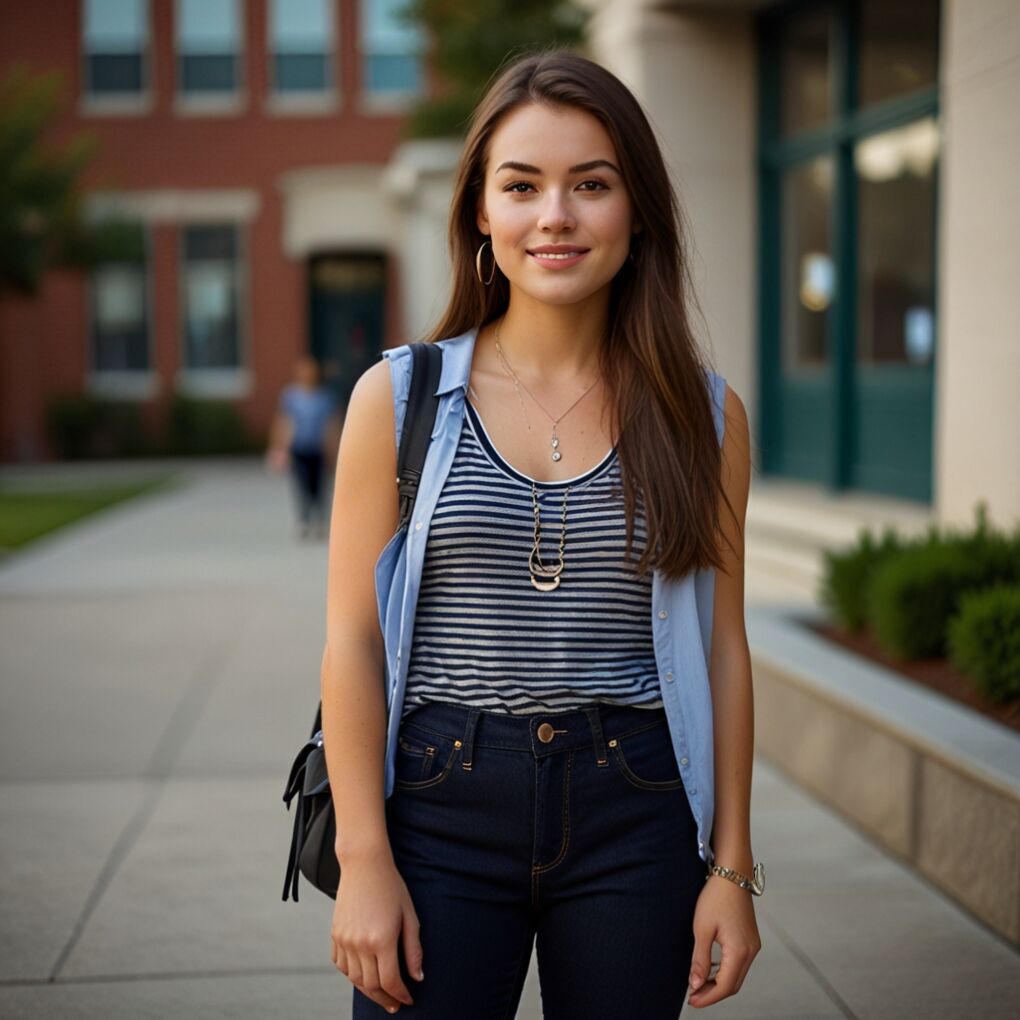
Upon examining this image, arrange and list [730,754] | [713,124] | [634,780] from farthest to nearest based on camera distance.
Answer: [713,124] < [730,754] < [634,780]

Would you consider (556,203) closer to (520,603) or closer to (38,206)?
(520,603)

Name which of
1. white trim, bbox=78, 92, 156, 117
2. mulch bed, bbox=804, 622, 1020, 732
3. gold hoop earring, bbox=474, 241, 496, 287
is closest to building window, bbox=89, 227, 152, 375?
white trim, bbox=78, 92, 156, 117

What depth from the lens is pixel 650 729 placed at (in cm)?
216

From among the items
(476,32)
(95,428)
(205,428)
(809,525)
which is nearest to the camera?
(809,525)

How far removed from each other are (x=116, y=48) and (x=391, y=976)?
88.4 ft

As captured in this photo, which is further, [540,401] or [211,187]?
[211,187]

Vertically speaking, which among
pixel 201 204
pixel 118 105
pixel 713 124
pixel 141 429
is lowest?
pixel 141 429

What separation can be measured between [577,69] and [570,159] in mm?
132

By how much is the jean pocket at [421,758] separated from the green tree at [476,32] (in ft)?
36.7

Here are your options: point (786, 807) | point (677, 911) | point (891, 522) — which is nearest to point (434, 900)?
point (677, 911)

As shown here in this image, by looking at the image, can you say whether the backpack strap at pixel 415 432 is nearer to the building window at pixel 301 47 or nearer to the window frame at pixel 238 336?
the window frame at pixel 238 336

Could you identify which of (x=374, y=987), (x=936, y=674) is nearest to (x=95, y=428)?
(x=936, y=674)

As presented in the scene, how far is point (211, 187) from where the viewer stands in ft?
87.6

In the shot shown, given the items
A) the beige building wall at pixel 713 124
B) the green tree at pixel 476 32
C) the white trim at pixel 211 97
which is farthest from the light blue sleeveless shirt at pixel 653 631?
the white trim at pixel 211 97
